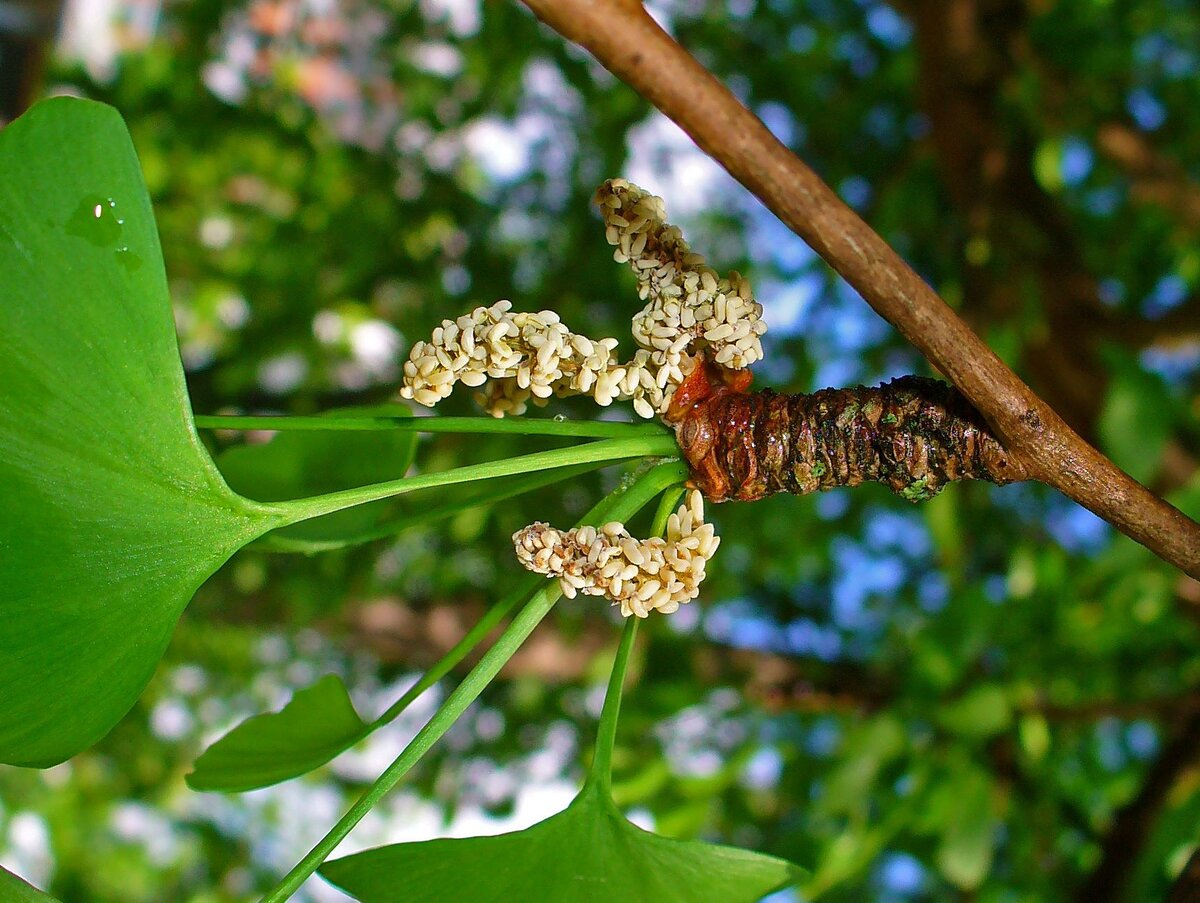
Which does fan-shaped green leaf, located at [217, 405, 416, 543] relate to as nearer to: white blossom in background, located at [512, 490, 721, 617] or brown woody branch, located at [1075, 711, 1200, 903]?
white blossom in background, located at [512, 490, 721, 617]

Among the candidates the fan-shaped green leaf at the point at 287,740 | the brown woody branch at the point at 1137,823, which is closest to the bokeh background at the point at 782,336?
the brown woody branch at the point at 1137,823

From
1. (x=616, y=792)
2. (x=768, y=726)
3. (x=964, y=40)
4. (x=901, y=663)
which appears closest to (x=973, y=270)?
(x=964, y=40)

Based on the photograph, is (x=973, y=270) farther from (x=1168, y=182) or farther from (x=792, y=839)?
(x=792, y=839)

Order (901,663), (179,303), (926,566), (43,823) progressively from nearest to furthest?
(901,663), (926,566), (179,303), (43,823)

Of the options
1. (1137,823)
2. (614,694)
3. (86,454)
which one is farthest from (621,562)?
(1137,823)

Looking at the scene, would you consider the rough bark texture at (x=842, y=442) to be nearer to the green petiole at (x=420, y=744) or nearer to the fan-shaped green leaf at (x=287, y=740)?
the green petiole at (x=420, y=744)

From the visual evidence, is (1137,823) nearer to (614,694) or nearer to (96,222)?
(614,694)
